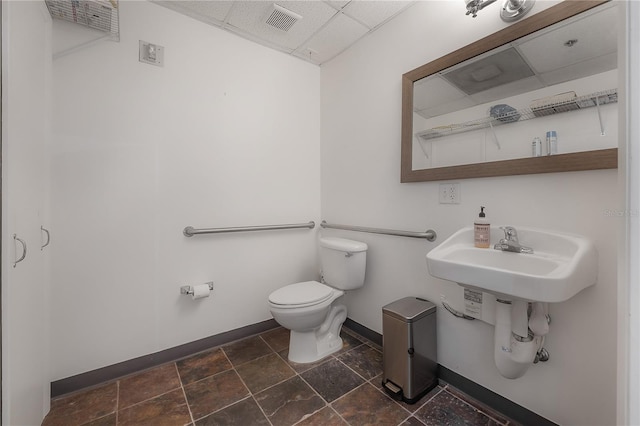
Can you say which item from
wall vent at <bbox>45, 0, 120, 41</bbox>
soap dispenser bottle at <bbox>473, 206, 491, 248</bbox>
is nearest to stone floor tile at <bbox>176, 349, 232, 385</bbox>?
soap dispenser bottle at <bbox>473, 206, 491, 248</bbox>

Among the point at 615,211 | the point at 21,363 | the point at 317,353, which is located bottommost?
the point at 317,353

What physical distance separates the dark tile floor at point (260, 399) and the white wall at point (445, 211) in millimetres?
308

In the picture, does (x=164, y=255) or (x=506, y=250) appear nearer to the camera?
(x=506, y=250)

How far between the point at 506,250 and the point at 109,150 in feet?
7.00

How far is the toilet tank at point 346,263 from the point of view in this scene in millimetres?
1814

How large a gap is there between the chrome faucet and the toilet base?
3.70 feet

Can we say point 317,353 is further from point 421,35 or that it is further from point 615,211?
point 421,35

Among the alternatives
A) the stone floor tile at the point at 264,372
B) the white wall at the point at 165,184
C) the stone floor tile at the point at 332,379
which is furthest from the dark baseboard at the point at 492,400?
the white wall at the point at 165,184

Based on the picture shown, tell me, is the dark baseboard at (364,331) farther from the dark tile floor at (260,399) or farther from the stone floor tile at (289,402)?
the stone floor tile at (289,402)

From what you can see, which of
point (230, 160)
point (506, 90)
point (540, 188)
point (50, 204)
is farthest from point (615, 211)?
point (50, 204)

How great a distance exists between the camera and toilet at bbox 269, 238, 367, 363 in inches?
62.1

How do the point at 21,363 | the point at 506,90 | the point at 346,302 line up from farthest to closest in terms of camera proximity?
the point at 346,302 < the point at 506,90 < the point at 21,363

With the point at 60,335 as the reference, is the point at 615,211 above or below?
above

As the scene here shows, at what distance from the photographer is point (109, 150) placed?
4.93 ft
